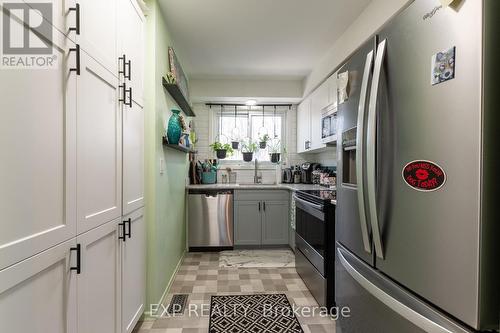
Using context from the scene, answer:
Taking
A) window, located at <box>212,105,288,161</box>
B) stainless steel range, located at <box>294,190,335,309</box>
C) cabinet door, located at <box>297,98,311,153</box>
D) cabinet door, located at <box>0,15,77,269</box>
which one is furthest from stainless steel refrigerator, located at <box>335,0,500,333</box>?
window, located at <box>212,105,288,161</box>

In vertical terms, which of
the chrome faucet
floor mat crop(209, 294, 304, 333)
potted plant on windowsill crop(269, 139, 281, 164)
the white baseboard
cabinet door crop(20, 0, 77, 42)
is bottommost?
floor mat crop(209, 294, 304, 333)

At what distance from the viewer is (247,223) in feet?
12.7

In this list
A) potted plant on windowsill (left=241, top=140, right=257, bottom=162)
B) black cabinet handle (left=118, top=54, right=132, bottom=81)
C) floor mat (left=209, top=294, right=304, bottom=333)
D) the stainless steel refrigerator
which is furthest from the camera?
potted plant on windowsill (left=241, top=140, right=257, bottom=162)

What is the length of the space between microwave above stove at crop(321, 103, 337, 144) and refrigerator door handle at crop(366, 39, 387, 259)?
5.73ft

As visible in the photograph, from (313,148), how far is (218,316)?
2266 mm

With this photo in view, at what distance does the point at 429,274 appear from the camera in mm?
808

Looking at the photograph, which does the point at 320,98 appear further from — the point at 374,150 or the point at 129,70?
the point at 374,150

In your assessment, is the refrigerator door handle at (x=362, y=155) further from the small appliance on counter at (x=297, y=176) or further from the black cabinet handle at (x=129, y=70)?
the small appliance on counter at (x=297, y=176)

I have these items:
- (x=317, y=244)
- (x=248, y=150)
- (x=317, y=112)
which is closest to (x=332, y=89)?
(x=317, y=112)

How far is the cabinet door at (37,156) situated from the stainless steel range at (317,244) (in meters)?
1.74

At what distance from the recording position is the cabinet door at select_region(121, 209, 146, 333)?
1659mm

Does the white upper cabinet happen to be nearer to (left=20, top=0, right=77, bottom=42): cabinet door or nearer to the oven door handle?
the oven door handle
